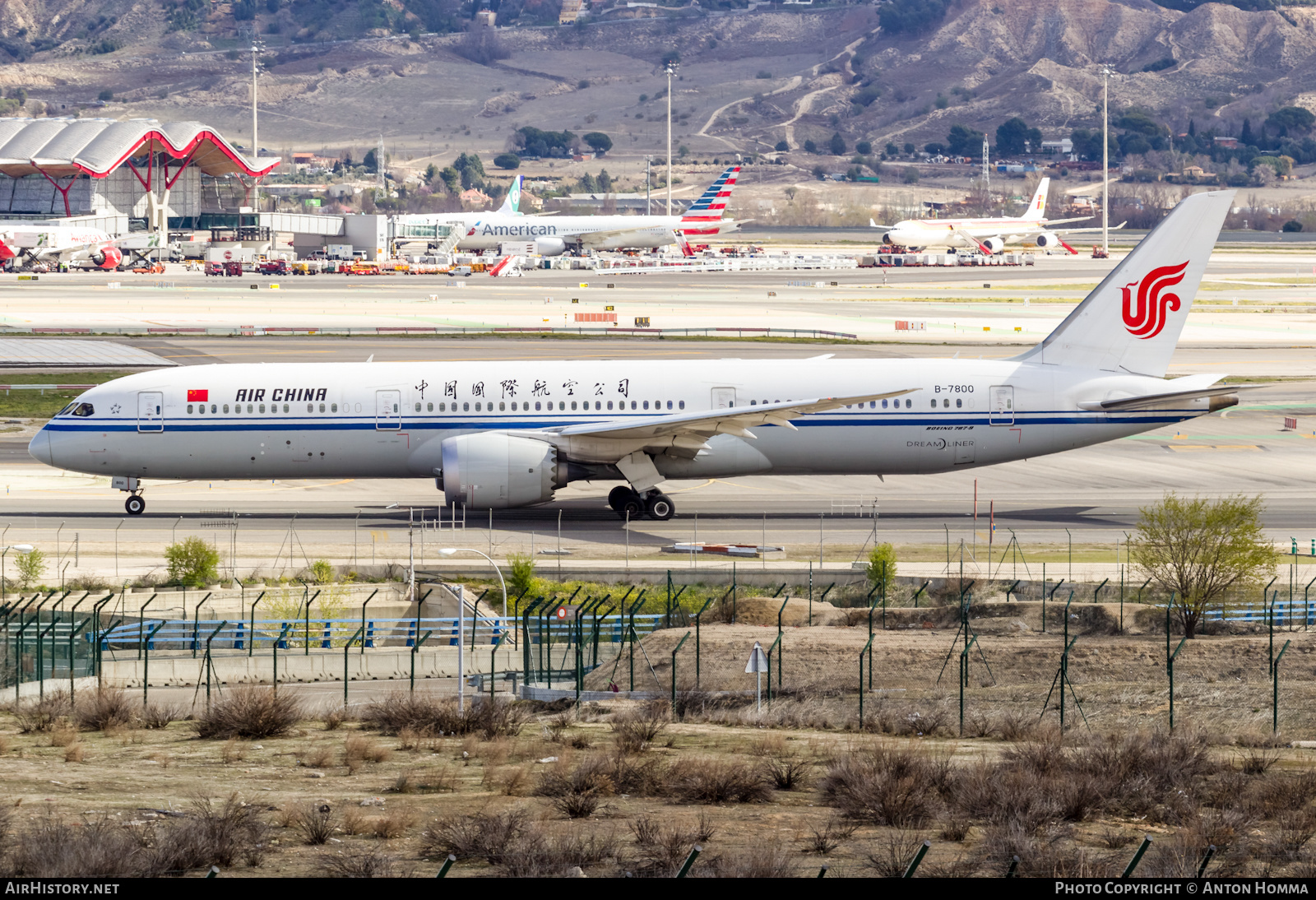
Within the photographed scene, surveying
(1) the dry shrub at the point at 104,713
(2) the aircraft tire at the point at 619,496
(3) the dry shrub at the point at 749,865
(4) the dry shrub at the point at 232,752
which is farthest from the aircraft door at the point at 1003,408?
(3) the dry shrub at the point at 749,865

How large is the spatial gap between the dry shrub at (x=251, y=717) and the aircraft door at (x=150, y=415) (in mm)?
21250

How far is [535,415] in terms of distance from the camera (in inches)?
1903

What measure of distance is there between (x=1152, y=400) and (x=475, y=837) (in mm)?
34020

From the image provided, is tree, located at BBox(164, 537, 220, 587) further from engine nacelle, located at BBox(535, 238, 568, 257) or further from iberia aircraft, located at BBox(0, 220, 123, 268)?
engine nacelle, located at BBox(535, 238, 568, 257)

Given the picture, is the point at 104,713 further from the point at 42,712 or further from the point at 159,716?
the point at 42,712

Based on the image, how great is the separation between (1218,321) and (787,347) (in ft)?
122

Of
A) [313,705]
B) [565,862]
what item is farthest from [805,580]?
[565,862]

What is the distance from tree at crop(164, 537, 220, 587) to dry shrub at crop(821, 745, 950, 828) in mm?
21968

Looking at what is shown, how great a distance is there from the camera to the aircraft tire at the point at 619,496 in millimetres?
49344

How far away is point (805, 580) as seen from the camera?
41.3 m

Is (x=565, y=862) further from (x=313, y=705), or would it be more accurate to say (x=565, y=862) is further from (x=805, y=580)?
(x=805, y=580)

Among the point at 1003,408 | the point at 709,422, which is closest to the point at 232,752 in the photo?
the point at 709,422

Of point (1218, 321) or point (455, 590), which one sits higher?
point (1218, 321)

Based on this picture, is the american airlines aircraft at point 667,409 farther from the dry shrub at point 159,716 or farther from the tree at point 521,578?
the dry shrub at point 159,716
